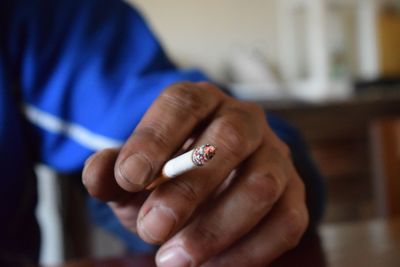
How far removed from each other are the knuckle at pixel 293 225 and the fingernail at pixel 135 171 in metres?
0.11

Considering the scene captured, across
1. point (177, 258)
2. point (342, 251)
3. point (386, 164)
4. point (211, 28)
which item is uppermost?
point (177, 258)

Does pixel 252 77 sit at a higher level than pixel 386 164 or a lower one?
lower

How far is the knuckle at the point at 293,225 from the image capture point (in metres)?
0.31

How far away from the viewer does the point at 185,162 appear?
0.78ft

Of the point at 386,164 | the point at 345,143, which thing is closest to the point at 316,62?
the point at 345,143

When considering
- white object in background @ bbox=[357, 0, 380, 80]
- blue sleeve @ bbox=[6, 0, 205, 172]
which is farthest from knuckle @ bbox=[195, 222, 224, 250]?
white object in background @ bbox=[357, 0, 380, 80]

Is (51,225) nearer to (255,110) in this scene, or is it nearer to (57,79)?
(57,79)

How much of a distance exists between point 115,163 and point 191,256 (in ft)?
0.22

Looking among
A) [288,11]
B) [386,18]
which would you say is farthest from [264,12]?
[386,18]

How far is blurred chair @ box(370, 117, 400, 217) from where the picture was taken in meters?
0.82

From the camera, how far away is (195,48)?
1727mm

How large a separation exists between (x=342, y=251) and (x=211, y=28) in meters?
1.40

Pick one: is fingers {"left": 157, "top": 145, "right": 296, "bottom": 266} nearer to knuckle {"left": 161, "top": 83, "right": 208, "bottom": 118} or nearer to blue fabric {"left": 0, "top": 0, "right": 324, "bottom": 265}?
knuckle {"left": 161, "top": 83, "right": 208, "bottom": 118}

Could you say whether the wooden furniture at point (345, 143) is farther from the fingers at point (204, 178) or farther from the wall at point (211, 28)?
the fingers at point (204, 178)
